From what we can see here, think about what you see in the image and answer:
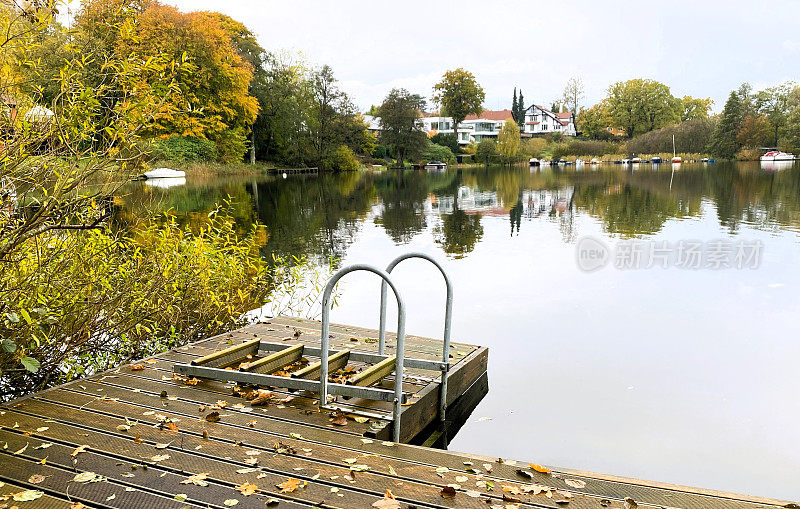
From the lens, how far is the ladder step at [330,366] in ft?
14.3

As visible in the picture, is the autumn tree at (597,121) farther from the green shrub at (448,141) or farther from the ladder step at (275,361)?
the ladder step at (275,361)

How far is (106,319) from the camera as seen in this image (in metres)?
5.05

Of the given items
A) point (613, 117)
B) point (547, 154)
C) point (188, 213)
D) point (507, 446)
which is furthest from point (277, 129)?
point (613, 117)

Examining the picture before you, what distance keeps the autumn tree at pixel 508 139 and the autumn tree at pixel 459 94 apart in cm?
757

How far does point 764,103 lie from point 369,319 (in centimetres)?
8663

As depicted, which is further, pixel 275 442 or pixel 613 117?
pixel 613 117

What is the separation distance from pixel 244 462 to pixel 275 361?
4.96 feet

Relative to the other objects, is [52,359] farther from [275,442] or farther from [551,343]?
[551,343]

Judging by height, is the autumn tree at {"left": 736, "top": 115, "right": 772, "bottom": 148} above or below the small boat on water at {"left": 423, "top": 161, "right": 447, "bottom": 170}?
above

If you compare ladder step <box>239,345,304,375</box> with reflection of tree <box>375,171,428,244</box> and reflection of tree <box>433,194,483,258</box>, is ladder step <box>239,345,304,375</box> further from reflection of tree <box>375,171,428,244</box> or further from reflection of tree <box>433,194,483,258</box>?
reflection of tree <box>375,171,428,244</box>

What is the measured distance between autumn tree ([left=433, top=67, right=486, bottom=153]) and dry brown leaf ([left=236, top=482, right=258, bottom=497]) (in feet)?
281

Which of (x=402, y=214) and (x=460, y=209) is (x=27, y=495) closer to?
(x=402, y=214)

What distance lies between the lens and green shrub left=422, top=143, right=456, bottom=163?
2857 inches

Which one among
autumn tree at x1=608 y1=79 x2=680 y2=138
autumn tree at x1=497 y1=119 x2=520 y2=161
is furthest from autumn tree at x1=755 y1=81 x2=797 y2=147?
autumn tree at x1=497 y1=119 x2=520 y2=161
